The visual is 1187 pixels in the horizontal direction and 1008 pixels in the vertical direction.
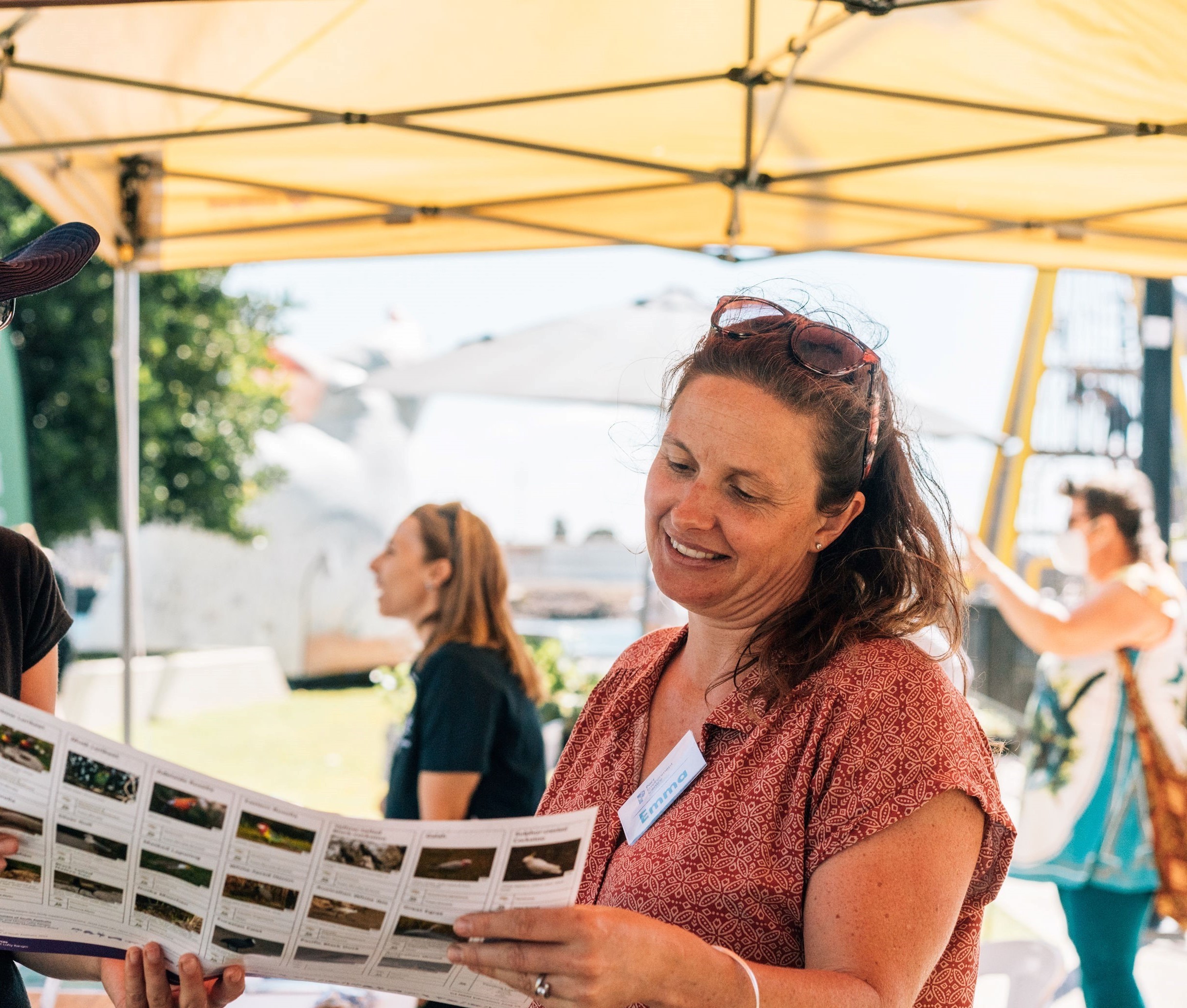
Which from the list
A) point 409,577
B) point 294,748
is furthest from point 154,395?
point 409,577

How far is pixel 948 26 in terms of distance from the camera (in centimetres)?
258

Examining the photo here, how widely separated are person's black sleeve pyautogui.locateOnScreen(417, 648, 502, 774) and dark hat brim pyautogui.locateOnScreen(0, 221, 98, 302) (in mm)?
1519

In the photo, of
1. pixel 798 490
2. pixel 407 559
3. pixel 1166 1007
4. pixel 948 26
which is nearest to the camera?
pixel 798 490

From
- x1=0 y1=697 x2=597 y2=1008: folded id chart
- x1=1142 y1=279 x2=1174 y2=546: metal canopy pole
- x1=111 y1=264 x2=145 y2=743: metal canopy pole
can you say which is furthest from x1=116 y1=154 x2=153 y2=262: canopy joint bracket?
x1=1142 y1=279 x2=1174 y2=546: metal canopy pole

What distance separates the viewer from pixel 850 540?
1.38 meters

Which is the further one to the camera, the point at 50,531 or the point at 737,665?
the point at 50,531

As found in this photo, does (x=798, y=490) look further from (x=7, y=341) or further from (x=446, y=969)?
(x=7, y=341)

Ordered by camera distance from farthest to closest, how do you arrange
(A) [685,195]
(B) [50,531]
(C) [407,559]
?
(B) [50,531], (A) [685,195], (C) [407,559]

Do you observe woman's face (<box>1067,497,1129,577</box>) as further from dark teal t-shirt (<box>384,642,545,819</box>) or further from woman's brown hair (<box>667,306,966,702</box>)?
woman's brown hair (<box>667,306,966,702</box>)

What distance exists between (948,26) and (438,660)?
188 cm

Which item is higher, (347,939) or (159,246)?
(159,246)

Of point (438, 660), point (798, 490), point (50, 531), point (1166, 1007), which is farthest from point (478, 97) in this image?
point (50, 531)

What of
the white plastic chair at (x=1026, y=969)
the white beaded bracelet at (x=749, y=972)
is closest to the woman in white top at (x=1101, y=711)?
the white plastic chair at (x=1026, y=969)

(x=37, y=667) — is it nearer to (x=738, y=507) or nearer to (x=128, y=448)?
(x=738, y=507)
